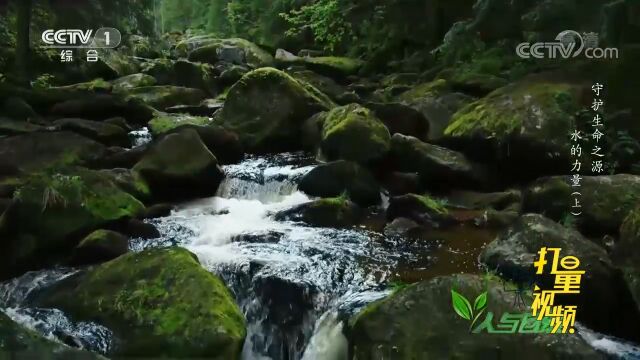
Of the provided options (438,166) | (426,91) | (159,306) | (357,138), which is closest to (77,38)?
(159,306)

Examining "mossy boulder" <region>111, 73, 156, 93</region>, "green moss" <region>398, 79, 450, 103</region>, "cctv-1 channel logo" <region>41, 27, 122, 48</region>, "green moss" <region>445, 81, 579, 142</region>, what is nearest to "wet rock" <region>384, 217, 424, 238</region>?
"green moss" <region>445, 81, 579, 142</region>

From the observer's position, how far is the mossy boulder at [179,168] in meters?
7.41

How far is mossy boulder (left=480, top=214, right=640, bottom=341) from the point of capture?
4.41 meters

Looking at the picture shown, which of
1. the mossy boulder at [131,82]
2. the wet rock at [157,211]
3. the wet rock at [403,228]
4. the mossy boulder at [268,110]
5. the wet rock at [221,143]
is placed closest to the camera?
the wet rock at [403,228]

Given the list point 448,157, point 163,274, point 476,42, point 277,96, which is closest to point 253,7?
point 277,96

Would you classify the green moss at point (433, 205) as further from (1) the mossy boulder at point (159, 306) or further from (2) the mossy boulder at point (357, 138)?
(1) the mossy boulder at point (159, 306)

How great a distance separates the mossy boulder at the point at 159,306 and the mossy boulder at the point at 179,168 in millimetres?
2767

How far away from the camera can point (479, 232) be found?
648cm

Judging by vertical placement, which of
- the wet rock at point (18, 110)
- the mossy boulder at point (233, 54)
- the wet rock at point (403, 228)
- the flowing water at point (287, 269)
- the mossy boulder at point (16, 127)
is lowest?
the flowing water at point (287, 269)

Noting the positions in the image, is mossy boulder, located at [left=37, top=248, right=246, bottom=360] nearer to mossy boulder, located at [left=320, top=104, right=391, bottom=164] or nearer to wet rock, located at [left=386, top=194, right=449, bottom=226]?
wet rock, located at [left=386, top=194, right=449, bottom=226]

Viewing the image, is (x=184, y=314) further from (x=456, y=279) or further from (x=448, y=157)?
(x=448, y=157)

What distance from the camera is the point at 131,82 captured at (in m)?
12.6

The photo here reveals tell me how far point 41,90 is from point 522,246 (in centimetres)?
694

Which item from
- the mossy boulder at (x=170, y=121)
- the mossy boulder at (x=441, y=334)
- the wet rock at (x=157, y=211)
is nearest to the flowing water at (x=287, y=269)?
the wet rock at (x=157, y=211)
